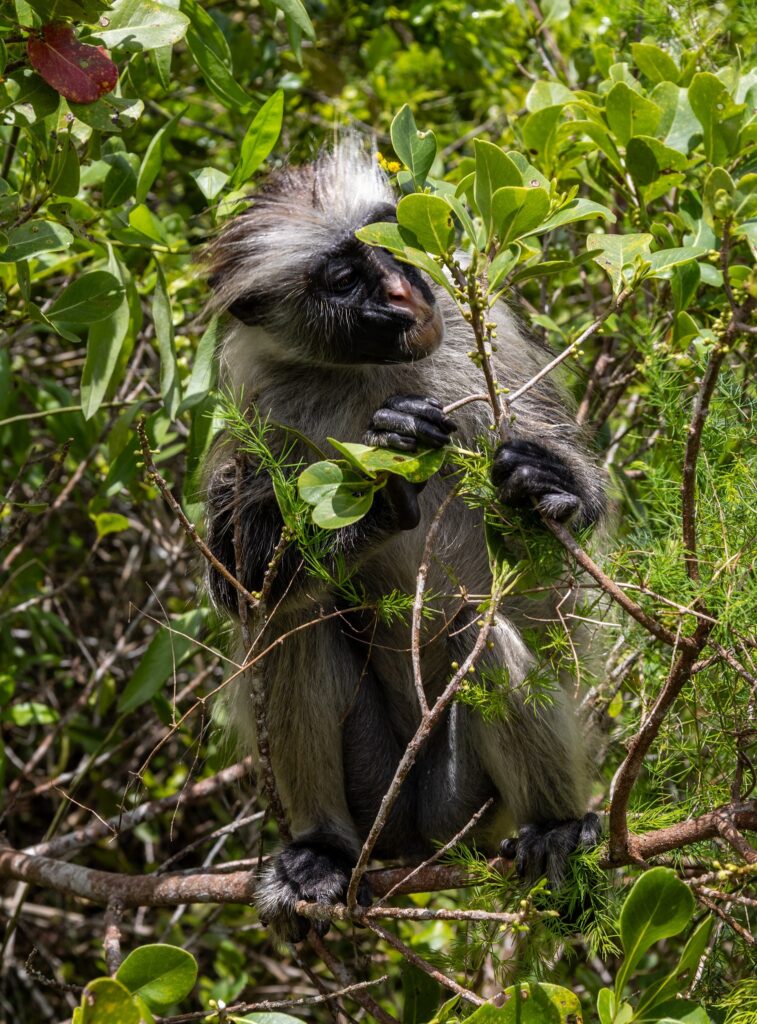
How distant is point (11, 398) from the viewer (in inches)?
200

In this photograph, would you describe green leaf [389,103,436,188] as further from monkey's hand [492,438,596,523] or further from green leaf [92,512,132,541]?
green leaf [92,512,132,541]

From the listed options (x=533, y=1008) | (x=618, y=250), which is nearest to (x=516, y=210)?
(x=618, y=250)

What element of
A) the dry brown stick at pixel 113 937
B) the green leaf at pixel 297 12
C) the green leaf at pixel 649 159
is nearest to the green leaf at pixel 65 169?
the green leaf at pixel 297 12

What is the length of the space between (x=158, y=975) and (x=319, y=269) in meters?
2.66

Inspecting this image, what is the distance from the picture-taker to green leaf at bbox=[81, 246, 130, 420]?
12.6 feet

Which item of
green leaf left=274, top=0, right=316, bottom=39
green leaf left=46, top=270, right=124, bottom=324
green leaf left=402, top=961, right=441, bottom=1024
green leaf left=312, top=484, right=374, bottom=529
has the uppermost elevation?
green leaf left=274, top=0, right=316, bottom=39

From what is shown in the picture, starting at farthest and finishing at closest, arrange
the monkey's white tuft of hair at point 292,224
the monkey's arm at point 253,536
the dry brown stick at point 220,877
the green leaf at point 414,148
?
the monkey's white tuft of hair at point 292,224, the monkey's arm at point 253,536, the green leaf at point 414,148, the dry brown stick at point 220,877

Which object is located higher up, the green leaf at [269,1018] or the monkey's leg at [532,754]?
the green leaf at [269,1018]

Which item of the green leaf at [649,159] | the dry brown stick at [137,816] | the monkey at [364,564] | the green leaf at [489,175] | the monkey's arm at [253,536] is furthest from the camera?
the dry brown stick at [137,816]

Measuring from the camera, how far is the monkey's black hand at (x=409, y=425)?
315cm

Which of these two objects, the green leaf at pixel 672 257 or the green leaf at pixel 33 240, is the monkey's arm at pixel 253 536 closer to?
the green leaf at pixel 33 240

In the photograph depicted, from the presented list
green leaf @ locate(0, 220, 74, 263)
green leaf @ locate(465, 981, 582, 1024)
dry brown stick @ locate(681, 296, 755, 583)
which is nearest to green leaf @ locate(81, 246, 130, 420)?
green leaf @ locate(0, 220, 74, 263)

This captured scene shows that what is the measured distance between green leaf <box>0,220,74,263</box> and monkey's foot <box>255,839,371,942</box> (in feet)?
6.72

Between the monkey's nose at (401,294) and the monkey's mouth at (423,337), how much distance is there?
0.20 ft
